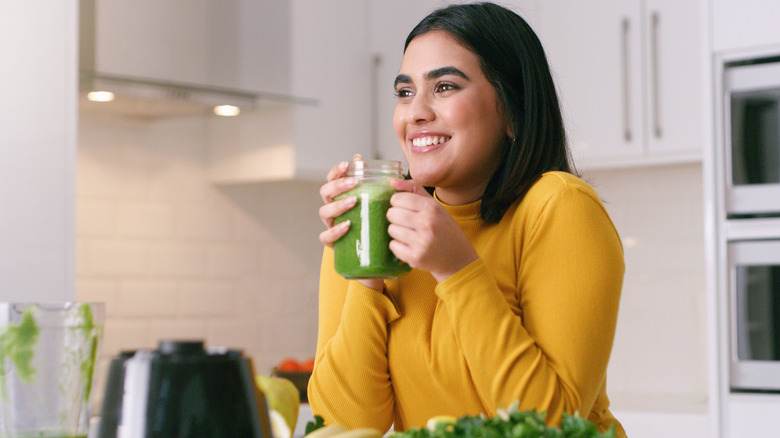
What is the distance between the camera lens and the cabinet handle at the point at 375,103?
12.3 feet

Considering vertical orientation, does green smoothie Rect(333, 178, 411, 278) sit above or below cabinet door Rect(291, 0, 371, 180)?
below

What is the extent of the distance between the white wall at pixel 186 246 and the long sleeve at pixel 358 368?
1.98m

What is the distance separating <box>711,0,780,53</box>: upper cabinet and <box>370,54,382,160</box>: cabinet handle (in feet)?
4.63

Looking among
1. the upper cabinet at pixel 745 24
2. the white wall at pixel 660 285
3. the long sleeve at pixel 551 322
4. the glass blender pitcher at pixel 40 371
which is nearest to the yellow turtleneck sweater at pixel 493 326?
the long sleeve at pixel 551 322

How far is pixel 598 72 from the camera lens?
3.31 metres

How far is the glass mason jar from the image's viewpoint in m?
1.25

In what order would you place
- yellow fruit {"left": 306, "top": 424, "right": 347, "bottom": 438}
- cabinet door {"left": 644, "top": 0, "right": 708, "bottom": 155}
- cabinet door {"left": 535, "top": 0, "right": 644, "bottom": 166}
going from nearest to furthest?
yellow fruit {"left": 306, "top": 424, "right": 347, "bottom": 438}, cabinet door {"left": 644, "top": 0, "right": 708, "bottom": 155}, cabinet door {"left": 535, "top": 0, "right": 644, "bottom": 166}

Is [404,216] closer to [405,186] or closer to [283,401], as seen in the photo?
[405,186]

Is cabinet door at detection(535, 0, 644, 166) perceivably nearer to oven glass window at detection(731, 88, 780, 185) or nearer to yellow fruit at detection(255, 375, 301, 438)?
oven glass window at detection(731, 88, 780, 185)

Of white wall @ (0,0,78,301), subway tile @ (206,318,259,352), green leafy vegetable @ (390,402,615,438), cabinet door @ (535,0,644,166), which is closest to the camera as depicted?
green leafy vegetable @ (390,402,615,438)

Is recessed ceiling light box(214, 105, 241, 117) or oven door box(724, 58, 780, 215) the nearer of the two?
oven door box(724, 58, 780, 215)

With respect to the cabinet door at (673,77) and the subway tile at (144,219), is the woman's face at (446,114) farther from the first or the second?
the subway tile at (144,219)

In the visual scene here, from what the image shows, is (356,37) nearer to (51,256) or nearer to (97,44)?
(97,44)

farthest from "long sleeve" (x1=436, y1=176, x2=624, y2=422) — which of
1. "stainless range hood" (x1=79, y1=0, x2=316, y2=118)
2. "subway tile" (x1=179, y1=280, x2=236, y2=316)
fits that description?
"subway tile" (x1=179, y1=280, x2=236, y2=316)
